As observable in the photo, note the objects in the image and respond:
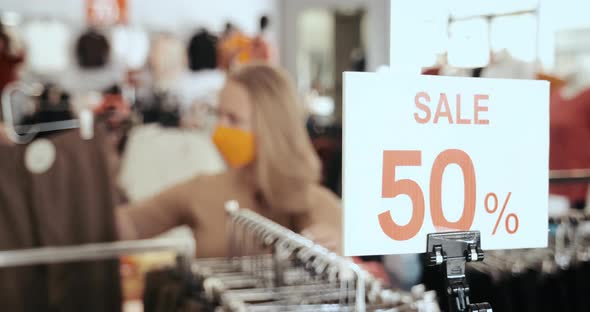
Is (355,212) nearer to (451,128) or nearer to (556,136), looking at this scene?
(451,128)

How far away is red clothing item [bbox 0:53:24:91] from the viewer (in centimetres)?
346

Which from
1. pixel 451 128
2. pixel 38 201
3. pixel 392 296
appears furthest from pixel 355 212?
pixel 38 201

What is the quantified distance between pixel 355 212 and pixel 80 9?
3.53 meters

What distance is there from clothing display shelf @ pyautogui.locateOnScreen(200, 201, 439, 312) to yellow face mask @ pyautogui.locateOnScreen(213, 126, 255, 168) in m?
0.55

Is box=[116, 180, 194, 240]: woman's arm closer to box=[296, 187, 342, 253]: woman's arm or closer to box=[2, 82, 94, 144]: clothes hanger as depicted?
box=[296, 187, 342, 253]: woman's arm

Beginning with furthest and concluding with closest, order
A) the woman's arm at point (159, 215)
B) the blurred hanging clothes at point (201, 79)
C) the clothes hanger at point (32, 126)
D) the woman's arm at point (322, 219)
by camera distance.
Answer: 1. the blurred hanging clothes at point (201, 79)
2. the clothes hanger at point (32, 126)
3. the woman's arm at point (159, 215)
4. the woman's arm at point (322, 219)

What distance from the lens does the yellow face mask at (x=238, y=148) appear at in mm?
2611

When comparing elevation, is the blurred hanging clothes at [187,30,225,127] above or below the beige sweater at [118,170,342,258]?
above

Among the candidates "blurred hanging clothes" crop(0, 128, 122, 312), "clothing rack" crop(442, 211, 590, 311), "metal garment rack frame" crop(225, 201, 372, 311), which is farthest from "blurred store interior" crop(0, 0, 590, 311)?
"clothing rack" crop(442, 211, 590, 311)

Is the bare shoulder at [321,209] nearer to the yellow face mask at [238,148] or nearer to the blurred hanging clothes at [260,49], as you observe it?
the yellow face mask at [238,148]

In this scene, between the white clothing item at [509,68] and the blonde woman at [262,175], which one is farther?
the blonde woman at [262,175]

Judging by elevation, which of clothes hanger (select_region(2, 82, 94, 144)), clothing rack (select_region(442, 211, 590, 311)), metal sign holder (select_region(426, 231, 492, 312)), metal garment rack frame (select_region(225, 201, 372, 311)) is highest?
clothes hanger (select_region(2, 82, 94, 144))

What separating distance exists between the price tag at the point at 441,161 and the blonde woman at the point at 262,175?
5.68 ft

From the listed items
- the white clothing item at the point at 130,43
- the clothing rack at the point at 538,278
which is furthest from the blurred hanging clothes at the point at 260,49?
the clothing rack at the point at 538,278
